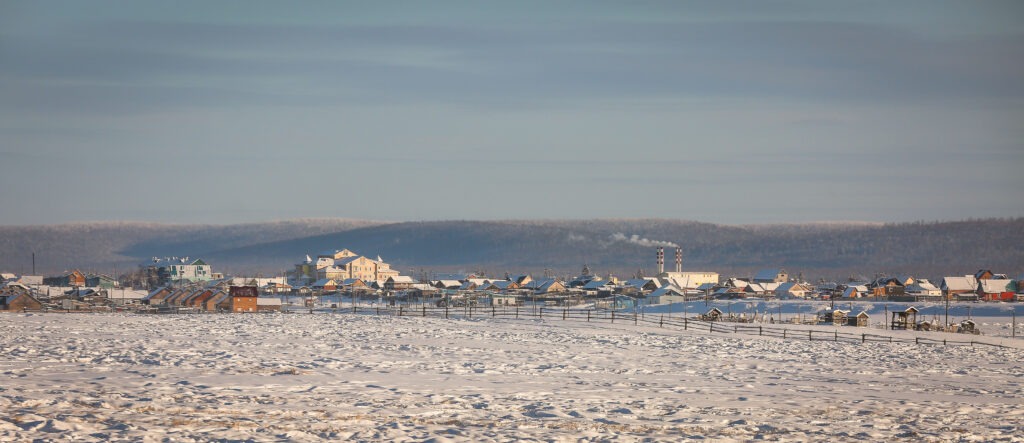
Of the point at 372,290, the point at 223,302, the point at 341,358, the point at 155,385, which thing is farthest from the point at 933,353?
the point at 372,290

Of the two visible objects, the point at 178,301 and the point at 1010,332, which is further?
the point at 178,301

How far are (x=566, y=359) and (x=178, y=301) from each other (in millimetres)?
61264

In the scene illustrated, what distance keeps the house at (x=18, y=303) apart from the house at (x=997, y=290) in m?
96.0

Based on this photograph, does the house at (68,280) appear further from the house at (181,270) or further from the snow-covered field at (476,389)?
the snow-covered field at (476,389)

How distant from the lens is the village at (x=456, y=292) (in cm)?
8181

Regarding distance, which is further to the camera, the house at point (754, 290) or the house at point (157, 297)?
the house at point (754, 290)

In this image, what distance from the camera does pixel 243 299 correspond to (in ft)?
257

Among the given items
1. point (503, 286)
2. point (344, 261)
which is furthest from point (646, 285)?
point (344, 261)

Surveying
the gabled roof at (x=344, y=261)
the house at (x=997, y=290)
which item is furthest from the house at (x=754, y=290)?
the gabled roof at (x=344, y=261)

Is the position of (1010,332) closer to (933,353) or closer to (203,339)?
(933,353)

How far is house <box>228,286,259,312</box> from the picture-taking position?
77812 millimetres

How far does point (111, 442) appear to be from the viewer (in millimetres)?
17391

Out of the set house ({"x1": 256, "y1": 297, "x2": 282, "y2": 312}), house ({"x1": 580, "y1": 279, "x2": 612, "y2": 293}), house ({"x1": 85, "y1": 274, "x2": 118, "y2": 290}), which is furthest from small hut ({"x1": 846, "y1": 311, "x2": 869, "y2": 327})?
house ({"x1": 85, "y1": 274, "x2": 118, "y2": 290})

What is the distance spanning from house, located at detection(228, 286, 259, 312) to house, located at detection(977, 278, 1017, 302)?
8083 centimetres
